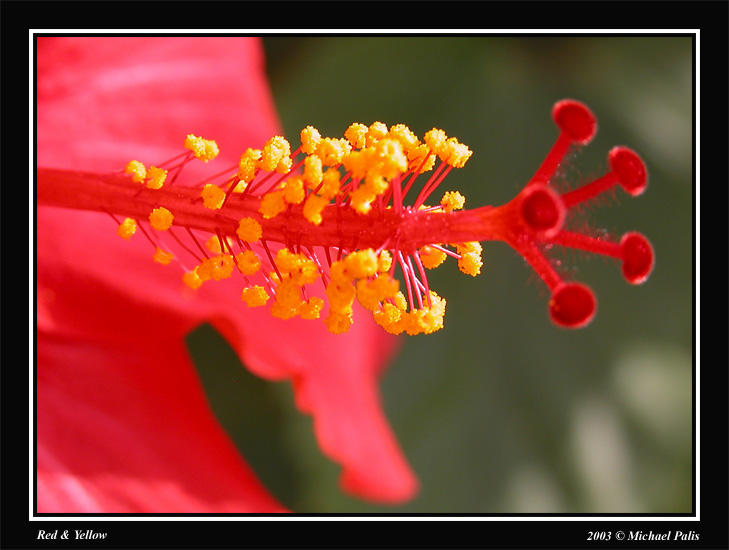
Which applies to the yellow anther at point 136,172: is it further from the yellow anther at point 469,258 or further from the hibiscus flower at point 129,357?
the yellow anther at point 469,258

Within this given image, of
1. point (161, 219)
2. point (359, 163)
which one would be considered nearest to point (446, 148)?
point (359, 163)

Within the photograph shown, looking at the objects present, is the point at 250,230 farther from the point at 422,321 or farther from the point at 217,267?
A: the point at 422,321

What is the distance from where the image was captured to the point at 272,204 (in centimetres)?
85

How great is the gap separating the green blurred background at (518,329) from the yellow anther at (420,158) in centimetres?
44

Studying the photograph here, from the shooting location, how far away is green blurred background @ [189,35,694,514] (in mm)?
1316

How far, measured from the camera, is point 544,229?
2.48ft

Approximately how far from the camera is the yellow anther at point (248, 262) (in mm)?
886

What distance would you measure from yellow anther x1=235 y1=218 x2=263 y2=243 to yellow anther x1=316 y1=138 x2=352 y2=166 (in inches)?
4.2

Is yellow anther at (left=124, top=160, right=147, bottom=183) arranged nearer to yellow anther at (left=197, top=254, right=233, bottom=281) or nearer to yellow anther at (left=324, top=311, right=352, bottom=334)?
yellow anther at (left=197, top=254, right=233, bottom=281)

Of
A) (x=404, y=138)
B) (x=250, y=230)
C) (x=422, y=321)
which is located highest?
(x=404, y=138)

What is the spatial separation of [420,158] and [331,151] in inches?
4.3

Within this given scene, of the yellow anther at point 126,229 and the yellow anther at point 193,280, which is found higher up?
the yellow anther at point 126,229

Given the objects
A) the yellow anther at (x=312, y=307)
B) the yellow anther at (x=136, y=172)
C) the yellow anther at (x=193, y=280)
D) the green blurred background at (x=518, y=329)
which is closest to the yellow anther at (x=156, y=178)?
the yellow anther at (x=136, y=172)

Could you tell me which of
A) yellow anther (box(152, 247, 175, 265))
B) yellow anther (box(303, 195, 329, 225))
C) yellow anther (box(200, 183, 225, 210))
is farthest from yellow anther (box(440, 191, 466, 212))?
yellow anther (box(152, 247, 175, 265))
